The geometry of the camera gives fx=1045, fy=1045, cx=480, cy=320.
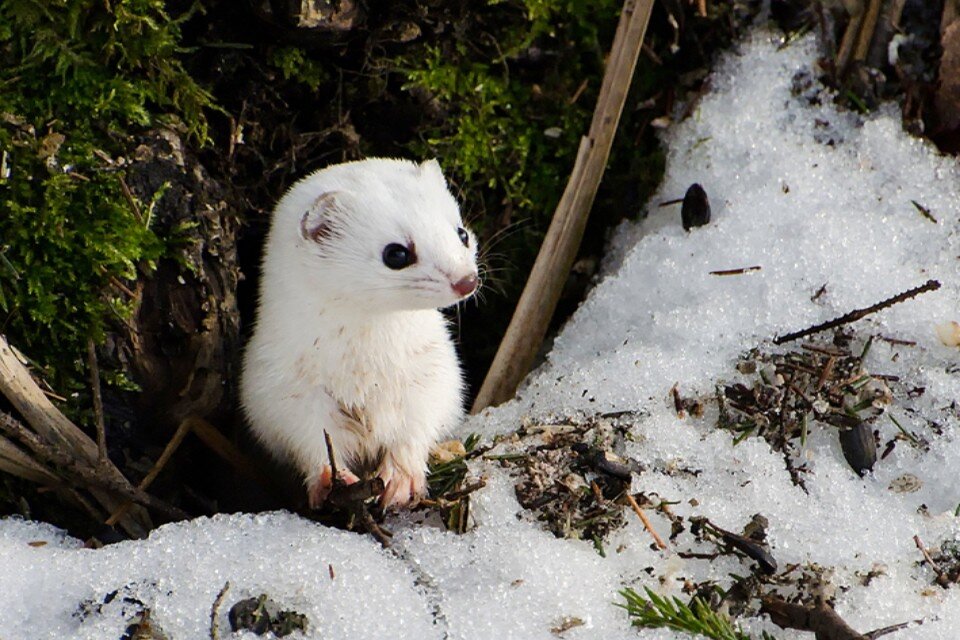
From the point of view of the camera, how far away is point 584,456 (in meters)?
2.98

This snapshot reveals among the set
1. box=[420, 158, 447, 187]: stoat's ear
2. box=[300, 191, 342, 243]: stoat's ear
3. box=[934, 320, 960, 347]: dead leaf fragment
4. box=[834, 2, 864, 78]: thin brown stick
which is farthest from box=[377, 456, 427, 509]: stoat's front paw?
box=[834, 2, 864, 78]: thin brown stick

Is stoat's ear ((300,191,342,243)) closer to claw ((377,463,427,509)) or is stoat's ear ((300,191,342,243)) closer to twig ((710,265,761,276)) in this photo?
claw ((377,463,427,509))

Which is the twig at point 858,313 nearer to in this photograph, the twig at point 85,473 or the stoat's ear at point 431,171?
the stoat's ear at point 431,171

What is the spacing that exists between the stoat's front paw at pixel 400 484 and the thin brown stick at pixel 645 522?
0.62 metres

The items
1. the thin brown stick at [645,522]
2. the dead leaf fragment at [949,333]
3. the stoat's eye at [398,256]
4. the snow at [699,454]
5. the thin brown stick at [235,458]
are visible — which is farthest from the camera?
the thin brown stick at [235,458]

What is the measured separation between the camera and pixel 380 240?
3.02 m

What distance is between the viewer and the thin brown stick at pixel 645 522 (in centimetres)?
272

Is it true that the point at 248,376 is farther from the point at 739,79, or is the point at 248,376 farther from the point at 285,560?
the point at 739,79

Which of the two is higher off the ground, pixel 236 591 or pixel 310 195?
pixel 310 195

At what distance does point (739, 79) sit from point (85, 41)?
2296mm

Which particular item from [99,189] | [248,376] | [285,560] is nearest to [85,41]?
[99,189]

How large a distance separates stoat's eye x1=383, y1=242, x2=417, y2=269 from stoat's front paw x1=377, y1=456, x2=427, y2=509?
2.02 feet

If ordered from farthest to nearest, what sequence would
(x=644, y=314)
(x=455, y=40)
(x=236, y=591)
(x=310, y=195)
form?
1. (x=455, y=40)
2. (x=644, y=314)
3. (x=310, y=195)
4. (x=236, y=591)

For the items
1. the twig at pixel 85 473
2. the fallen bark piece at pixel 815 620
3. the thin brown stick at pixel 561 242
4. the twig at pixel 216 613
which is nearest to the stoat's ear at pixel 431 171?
the thin brown stick at pixel 561 242
